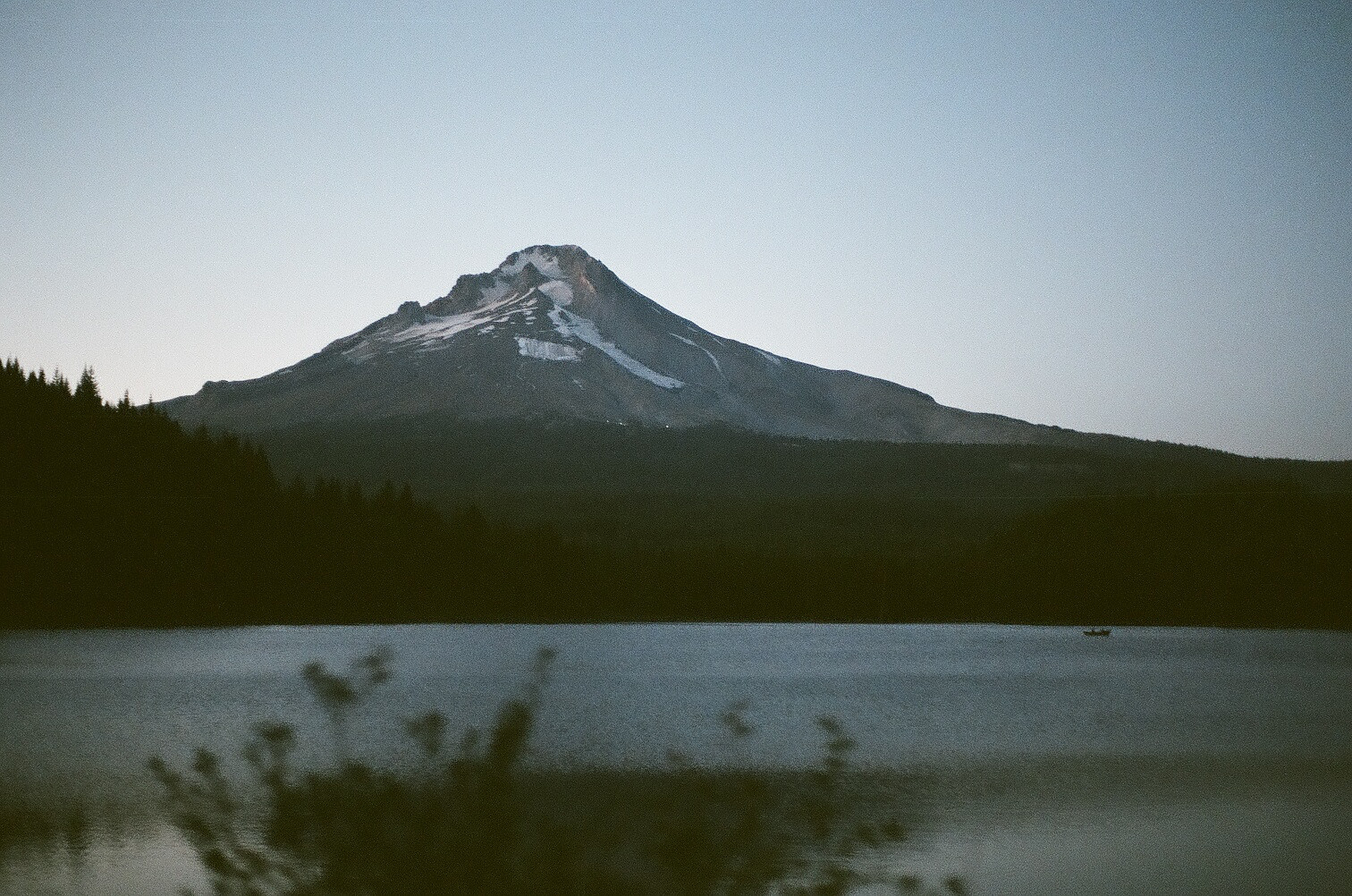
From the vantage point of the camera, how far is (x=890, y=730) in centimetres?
2700

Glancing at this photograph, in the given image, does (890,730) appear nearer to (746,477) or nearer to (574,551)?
(574,551)

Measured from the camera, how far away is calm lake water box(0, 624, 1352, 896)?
15.1 meters

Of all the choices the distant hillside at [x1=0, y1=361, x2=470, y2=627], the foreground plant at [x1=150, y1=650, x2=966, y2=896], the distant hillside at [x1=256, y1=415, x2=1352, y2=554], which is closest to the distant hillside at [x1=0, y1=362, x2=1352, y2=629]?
the distant hillside at [x1=0, y1=361, x2=470, y2=627]

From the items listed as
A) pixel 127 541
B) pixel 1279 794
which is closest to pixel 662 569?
pixel 127 541

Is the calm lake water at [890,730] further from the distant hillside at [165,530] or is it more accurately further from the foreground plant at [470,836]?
→ the distant hillside at [165,530]

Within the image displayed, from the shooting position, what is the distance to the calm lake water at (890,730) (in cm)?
1509

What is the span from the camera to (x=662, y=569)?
7312 cm

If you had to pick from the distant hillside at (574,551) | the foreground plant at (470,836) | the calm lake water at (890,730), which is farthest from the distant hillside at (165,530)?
the foreground plant at (470,836)

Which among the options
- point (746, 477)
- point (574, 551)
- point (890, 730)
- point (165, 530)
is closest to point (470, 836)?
point (890, 730)

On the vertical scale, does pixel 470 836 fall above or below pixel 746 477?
below

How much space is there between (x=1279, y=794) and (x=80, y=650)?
3338cm

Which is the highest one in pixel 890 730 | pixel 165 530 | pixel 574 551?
pixel 165 530

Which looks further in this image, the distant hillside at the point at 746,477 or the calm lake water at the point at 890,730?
the distant hillside at the point at 746,477

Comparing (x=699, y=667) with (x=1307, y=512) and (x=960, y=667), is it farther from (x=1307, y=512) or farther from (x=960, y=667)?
(x=1307, y=512)
